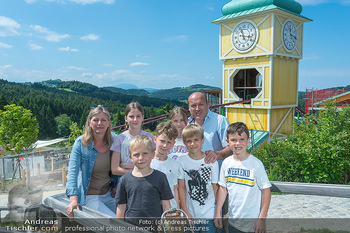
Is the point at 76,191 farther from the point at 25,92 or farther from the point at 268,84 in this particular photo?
the point at 25,92

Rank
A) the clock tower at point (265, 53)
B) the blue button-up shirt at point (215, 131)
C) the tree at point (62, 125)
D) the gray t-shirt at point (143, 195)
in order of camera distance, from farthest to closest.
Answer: the tree at point (62, 125) → the clock tower at point (265, 53) → the blue button-up shirt at point (215, 131) → the gray t-shirt at point (143, 195)

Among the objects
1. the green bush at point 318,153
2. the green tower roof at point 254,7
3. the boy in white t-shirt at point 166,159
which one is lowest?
the green bush at point 318,153

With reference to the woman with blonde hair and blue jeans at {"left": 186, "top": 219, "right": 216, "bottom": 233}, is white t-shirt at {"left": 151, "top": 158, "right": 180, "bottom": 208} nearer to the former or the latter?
blue jeans at {"left": 186, "top": 219, "right": 216, "bottom": 233}

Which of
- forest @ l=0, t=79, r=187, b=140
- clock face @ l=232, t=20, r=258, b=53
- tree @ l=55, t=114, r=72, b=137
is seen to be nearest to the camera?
clock face @ l=232, t=20, r=258, b=53

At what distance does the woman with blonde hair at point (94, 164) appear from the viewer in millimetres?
3391

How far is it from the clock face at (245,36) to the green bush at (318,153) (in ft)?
27.9

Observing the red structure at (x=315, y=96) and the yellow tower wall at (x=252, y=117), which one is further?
the red structure at (x=315, y=96)

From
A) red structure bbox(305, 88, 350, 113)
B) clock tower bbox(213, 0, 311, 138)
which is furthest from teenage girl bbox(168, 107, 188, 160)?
red structure bbox(305, 88, 350, 113)

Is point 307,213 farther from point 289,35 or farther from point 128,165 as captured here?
point 289,35

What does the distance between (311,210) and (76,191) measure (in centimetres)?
642

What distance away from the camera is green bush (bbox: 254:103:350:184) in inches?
318

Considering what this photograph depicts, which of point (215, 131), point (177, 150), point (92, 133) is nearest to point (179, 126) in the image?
point (177, 150)

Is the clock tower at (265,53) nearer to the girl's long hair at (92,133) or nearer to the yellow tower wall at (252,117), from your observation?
the yellow tower wall at (252,117)

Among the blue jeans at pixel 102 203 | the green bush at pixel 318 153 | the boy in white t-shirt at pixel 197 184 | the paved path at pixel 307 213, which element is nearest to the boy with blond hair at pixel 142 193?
the boy in white t-shirt at pixel 197 184
